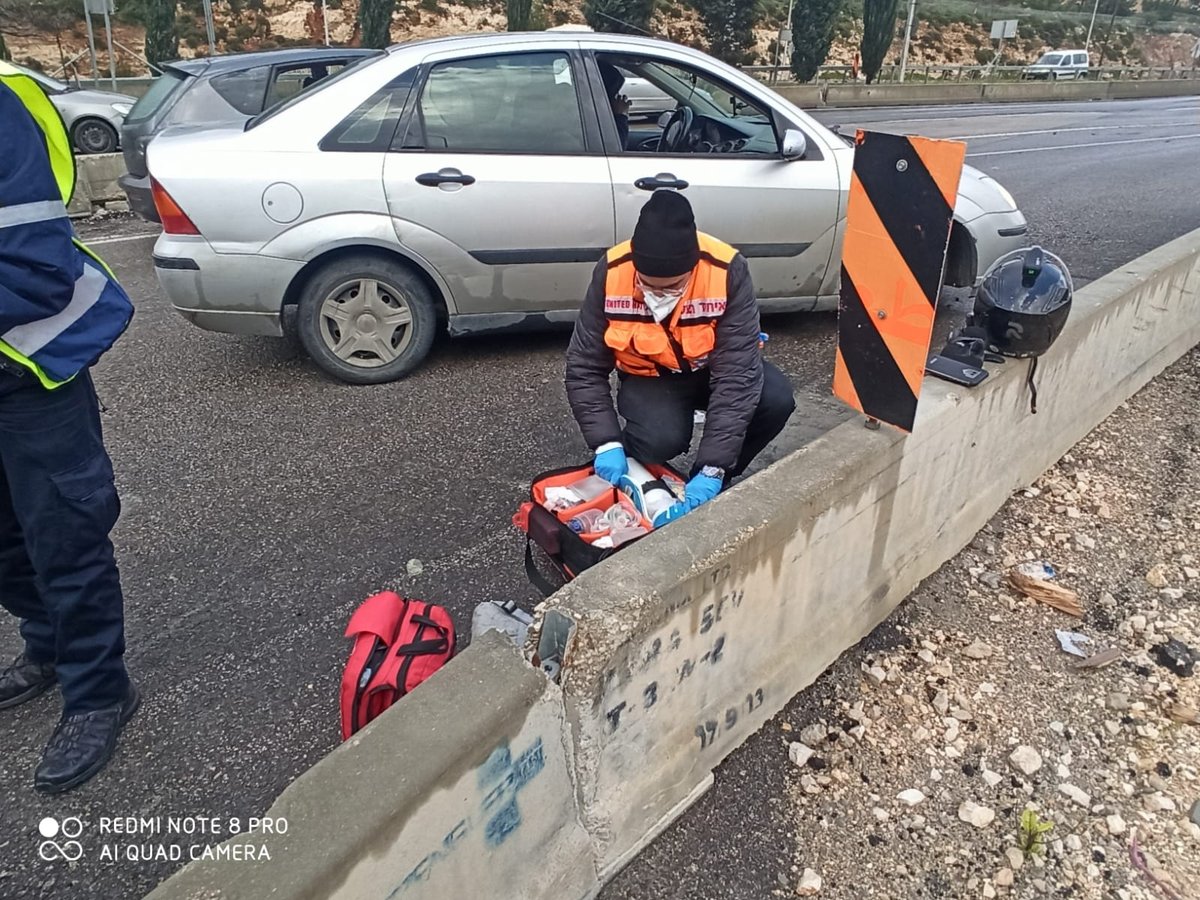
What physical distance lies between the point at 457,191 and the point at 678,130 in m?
1.48

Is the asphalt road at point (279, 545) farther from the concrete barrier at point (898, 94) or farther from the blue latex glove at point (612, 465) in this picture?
the concrete barrier at point (898, 94)

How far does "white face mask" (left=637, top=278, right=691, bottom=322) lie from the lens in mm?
2877

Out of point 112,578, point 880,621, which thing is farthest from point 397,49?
point 880,621

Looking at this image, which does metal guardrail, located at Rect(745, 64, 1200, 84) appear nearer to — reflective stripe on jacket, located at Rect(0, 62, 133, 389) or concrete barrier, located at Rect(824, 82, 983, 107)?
concrete barrier, located at Rect(824, 82, 983, 107)

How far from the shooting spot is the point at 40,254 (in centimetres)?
202

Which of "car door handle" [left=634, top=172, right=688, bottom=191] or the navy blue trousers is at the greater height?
"car door handle" [left=634, top=172, right=688, bottom=191]

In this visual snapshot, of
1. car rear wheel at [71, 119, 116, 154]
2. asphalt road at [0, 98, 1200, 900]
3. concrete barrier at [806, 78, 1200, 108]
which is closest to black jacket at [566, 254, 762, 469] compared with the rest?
asphalt road at [0, 98, 1200, 900]

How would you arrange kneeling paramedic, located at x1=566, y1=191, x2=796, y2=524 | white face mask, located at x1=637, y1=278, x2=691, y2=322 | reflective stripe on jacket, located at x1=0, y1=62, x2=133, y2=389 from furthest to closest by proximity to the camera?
1. white face mask, located at x1=637, y1=278, x2=691, y2=322
2. kneeling paramedic, located at x1=566, y1=191, x2=796, y2=524
3. reflective stripe on jacket, located at x1=0, y1=62, x2=133, y2=389

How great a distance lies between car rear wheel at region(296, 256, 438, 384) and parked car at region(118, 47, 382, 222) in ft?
10.1

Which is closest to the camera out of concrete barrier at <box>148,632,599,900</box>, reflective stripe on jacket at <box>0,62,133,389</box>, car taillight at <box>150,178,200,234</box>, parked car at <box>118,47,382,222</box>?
concrete barrier at <box>148,632,599,900</box>

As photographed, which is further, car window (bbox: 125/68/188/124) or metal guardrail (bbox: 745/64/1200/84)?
metal guardrail (bbox: 745/64/1200/84)

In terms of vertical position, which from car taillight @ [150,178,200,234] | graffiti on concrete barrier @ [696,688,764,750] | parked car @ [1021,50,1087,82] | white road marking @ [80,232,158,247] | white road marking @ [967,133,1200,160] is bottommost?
graffiti on concrete barrier @ [696,688,764,750]

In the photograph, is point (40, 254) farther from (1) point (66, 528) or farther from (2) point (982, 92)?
(2) point (982, 92)

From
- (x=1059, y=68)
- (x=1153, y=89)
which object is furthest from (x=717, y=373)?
(x=1059, y=68)
